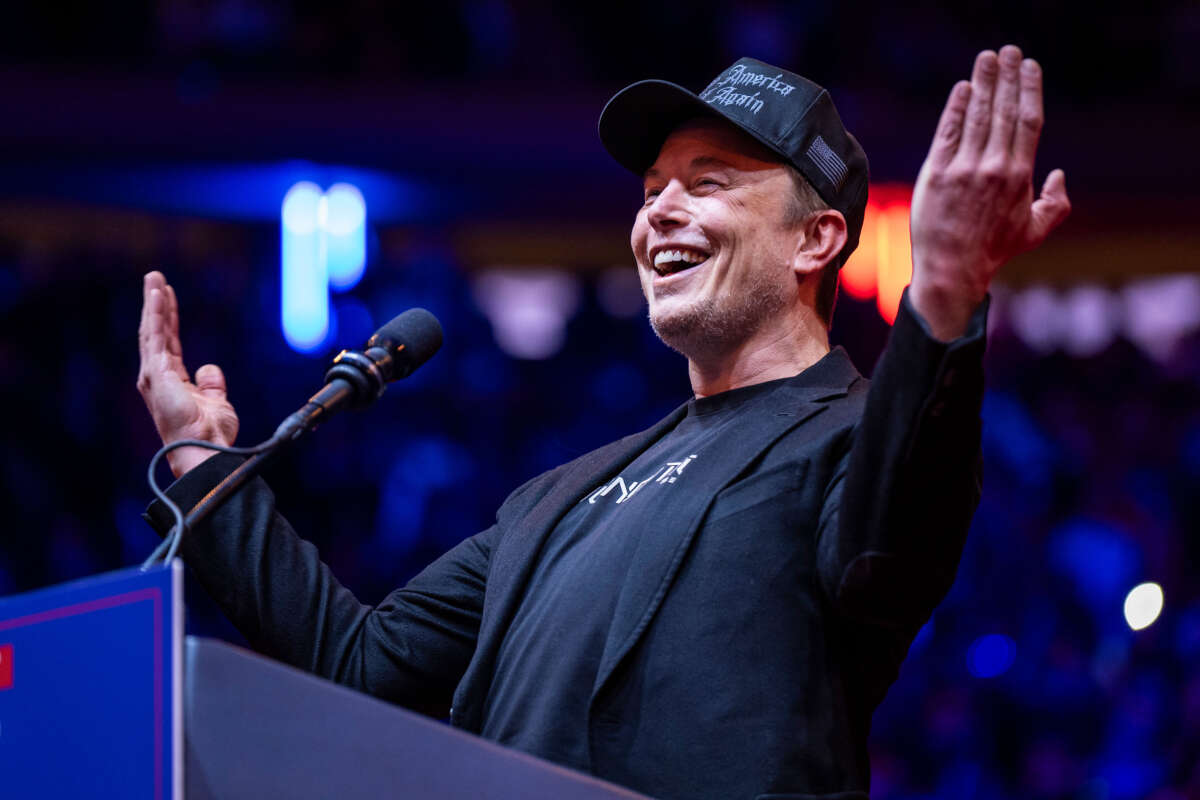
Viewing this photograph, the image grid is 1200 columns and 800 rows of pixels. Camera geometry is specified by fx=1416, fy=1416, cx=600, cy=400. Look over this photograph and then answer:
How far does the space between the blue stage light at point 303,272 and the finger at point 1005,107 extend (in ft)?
16.6

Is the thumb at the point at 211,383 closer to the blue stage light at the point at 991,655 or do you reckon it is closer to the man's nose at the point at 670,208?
the man's nose at the point at 670,208

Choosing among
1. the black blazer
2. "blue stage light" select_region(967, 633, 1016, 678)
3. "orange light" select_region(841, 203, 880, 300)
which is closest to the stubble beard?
the black blazer

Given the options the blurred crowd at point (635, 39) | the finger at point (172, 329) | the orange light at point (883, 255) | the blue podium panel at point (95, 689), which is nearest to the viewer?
the blue podium panel at point (95, 689)

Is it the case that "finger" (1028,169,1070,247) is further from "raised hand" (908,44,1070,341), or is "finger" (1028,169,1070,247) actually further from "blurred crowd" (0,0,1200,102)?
"blurred crowd" (0,0,1200,102)

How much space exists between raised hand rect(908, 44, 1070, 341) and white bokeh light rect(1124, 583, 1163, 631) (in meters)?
4.19

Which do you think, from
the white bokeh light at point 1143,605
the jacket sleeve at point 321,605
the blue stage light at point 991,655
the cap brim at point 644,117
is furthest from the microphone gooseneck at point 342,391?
the white bokeh light at point 1143,605

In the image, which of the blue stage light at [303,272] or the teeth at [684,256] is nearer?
the teeth at [684,256]

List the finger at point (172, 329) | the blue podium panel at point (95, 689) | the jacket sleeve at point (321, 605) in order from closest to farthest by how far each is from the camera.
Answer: the blue podium panel at point (95, 689), the jacket sleeve at point (321, 605), the finger at point (172, 329)

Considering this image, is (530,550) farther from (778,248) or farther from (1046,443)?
(1046,443)

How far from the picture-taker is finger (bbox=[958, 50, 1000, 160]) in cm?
123

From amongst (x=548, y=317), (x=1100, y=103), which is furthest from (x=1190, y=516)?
(x=548, y=317)

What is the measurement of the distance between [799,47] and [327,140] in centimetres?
221

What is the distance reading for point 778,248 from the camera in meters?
1.83

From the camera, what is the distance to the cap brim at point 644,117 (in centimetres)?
188
